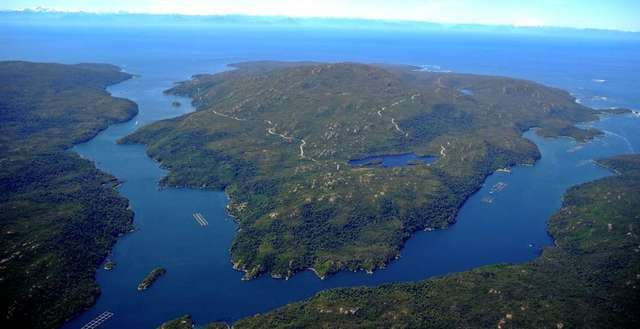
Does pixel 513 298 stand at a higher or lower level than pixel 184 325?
higher

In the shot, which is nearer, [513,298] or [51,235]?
[513,298]

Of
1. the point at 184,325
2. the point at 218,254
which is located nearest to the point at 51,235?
the point at 218,254

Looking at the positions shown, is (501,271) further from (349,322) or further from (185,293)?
(185,293)

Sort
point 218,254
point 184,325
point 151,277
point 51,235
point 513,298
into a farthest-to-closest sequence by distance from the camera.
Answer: point 218,254 < point 51,235 < point 151,277 < point 513,298 < point 184,325

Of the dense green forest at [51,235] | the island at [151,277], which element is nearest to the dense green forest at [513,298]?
the island at [151,277]

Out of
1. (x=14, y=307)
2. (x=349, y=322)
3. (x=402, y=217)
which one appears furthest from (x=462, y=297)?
(x=14, y=307)

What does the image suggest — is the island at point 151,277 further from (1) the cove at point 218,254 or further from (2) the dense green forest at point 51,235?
(2) the dense green forest at point 51,235

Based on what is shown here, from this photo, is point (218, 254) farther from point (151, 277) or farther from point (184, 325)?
point (184, 325)
